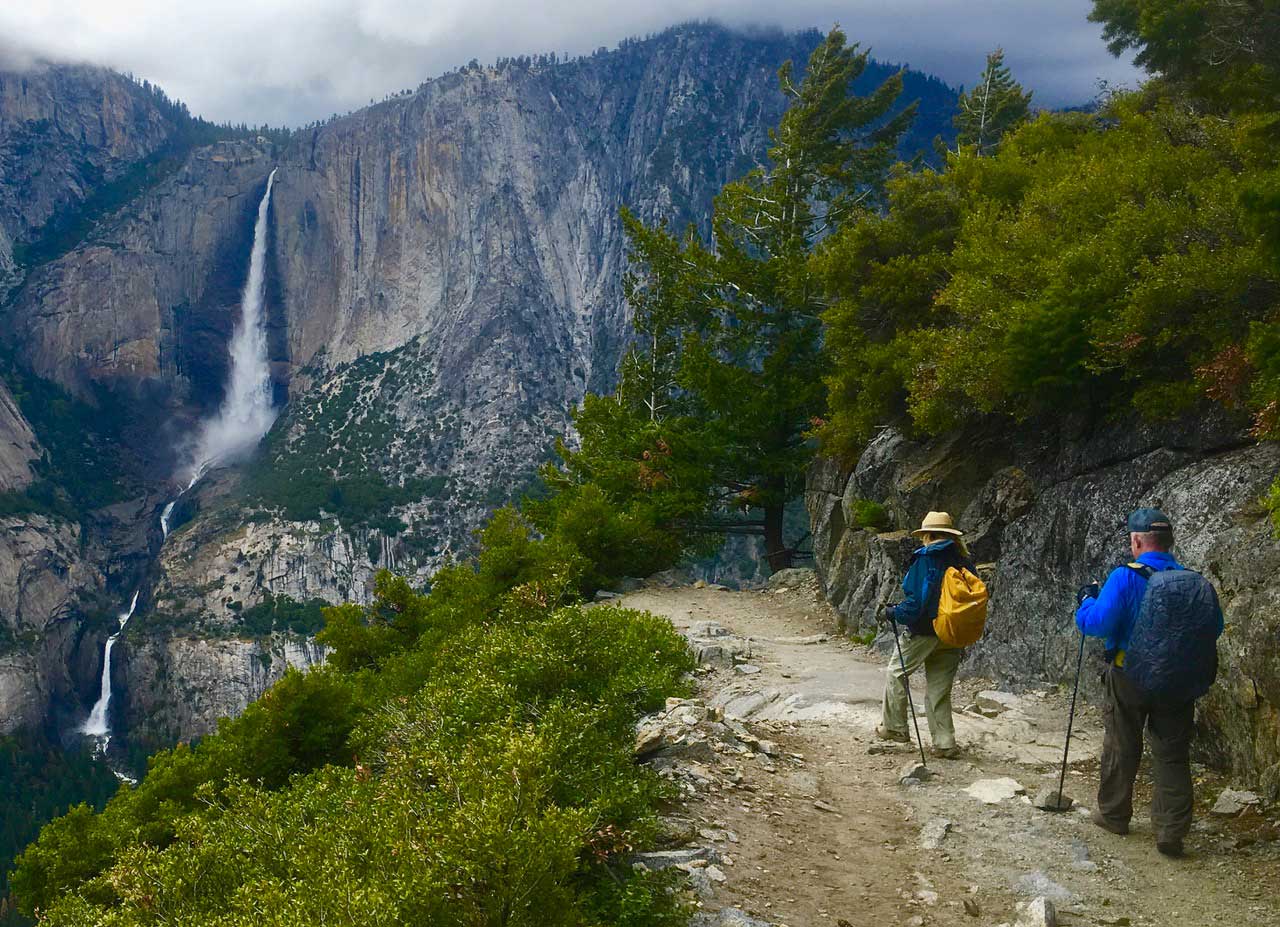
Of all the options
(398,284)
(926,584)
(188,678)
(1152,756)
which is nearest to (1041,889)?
(1152,756)

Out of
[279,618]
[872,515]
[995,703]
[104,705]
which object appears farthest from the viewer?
[279,618]

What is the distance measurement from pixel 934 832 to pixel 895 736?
7.19 ft

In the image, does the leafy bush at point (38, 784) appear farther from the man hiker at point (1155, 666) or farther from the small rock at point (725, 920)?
the man hiker at point (1155, 666)

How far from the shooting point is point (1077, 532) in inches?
385

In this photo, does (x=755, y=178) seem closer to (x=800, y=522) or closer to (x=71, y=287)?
(x=800, y=522)

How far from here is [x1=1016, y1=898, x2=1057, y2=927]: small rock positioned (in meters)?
4.55

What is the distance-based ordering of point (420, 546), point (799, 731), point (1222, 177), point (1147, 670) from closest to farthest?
point (1147, 670), point (799, 731), point (1222, 177), point (420, 546)

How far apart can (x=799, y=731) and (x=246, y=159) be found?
187949 millimetres

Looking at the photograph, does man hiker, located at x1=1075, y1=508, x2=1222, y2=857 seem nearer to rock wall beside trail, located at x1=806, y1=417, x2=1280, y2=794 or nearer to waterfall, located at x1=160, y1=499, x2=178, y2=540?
rock wall beside trail, located at x1=806, y1=417, x2=1280, y2=794

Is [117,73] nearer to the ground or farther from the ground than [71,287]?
farther from the ground

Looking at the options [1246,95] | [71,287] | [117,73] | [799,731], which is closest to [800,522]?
[1246,95]

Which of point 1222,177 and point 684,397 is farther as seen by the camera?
point 684,397

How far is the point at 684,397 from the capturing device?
26.5 m

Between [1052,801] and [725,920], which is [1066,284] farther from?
[725,920]
